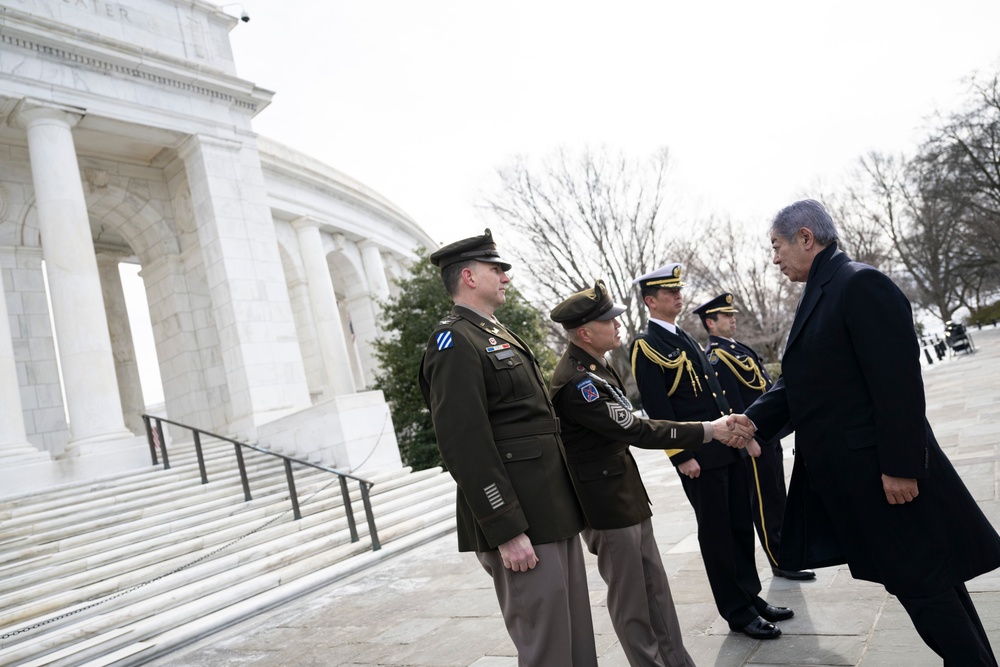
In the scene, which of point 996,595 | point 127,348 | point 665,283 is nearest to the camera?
point 996,595

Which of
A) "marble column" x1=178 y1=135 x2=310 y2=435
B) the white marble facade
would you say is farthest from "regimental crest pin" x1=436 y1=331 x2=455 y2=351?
"marble column" x1=178 y1=135 x2=310 y2=435

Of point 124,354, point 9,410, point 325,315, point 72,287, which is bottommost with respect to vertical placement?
point 9,410

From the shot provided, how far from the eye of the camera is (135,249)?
1745 centimetres

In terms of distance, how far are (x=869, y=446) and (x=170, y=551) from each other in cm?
846

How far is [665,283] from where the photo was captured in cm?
432

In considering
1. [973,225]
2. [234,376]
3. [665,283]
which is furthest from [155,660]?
[973,225]

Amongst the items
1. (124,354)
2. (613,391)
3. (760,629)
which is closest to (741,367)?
(760,629)

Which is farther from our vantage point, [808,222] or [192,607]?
[192,607]

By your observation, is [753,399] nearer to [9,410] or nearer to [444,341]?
[444,341]

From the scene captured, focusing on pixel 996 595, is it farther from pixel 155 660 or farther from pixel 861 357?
pixel 155 660

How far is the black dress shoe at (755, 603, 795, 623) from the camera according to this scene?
3846mm

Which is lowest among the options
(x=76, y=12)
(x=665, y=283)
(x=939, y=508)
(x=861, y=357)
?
(x=939, y=508)

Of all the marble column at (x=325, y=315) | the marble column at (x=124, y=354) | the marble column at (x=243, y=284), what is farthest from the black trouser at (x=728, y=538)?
the marble column at (x=325, y=315)

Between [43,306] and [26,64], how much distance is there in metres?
5.17
